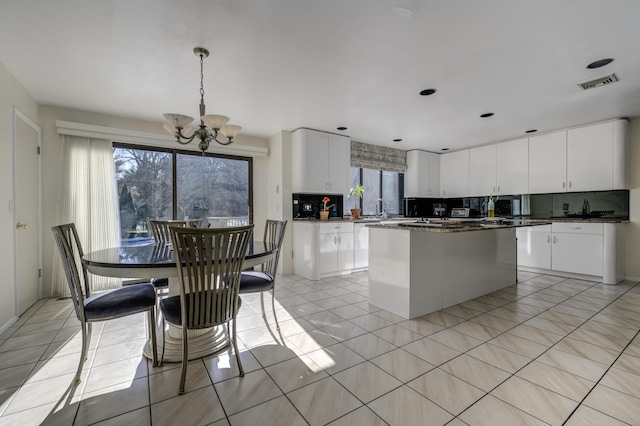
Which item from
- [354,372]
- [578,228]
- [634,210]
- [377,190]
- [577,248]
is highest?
[377,190]

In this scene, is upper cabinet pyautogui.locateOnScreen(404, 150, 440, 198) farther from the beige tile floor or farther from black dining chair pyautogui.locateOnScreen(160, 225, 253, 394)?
black dining chair pyautogui.locateOnScreen(160, 225, 253, 394)

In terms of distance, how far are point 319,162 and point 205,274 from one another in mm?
3176

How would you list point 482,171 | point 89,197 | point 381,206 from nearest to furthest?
point 89,197 → point 482,171 → point 381,206

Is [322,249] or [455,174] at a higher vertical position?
[455,174]

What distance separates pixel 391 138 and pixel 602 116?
2.86 metres

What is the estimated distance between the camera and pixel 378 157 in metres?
5.62

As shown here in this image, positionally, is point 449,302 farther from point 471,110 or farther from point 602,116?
point 602,116

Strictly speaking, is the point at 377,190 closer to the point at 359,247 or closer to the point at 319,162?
the point at 359,247

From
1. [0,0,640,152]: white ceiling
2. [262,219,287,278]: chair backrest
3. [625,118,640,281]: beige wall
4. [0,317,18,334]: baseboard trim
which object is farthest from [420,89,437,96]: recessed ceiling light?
[0,317,18,334]: baseboard trim

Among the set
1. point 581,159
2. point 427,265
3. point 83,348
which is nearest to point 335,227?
point 427,265

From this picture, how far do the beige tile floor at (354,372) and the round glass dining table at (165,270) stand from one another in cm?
13

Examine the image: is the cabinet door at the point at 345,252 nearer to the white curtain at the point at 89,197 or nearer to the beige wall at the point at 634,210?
the white curtain at the point at 89,197

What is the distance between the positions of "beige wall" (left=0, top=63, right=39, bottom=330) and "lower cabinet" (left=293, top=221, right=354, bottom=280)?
10.4 ft

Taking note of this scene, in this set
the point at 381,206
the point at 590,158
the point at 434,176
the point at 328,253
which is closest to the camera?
the point at 590,158
